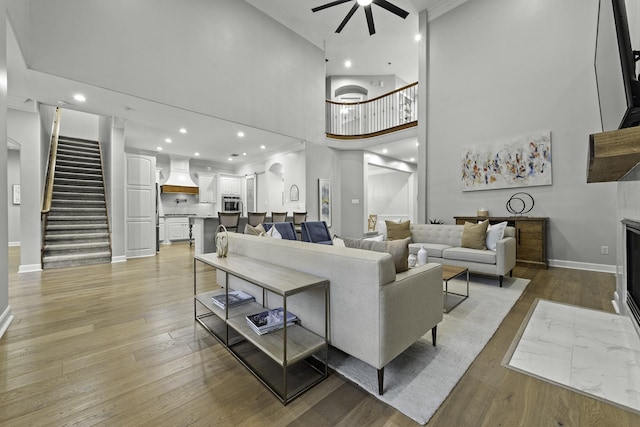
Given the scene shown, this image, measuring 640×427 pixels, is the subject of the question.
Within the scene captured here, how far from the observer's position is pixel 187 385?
1542 millimetres

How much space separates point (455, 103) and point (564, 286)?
4000 mm

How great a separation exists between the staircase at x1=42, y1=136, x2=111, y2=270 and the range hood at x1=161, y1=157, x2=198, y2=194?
2.26m

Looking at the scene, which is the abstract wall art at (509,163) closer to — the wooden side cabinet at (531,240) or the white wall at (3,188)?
the wooden side cabinet at (531,240)

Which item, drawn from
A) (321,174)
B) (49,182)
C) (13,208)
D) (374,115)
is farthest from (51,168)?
(374,115)

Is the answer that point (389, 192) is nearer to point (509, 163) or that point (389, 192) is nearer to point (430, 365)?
point (509, 163)

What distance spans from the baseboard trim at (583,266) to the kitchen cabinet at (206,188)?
9.79m

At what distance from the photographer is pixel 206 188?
984cm

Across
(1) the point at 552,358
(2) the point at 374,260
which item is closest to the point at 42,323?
(2) the point at 374,260

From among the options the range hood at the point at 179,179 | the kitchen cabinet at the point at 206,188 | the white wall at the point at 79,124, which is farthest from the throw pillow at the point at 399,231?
the white wall at the point at 79,124

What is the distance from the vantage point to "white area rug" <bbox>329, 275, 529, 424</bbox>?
1407mm

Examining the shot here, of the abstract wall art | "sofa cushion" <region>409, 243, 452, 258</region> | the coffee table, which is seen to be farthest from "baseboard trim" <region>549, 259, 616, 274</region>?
the coffee table

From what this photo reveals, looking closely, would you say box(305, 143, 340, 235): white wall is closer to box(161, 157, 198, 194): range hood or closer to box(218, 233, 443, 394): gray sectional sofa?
box(161, 157, 198, 194): range hood

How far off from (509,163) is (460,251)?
8.11ft

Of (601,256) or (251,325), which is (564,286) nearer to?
(601,256)
